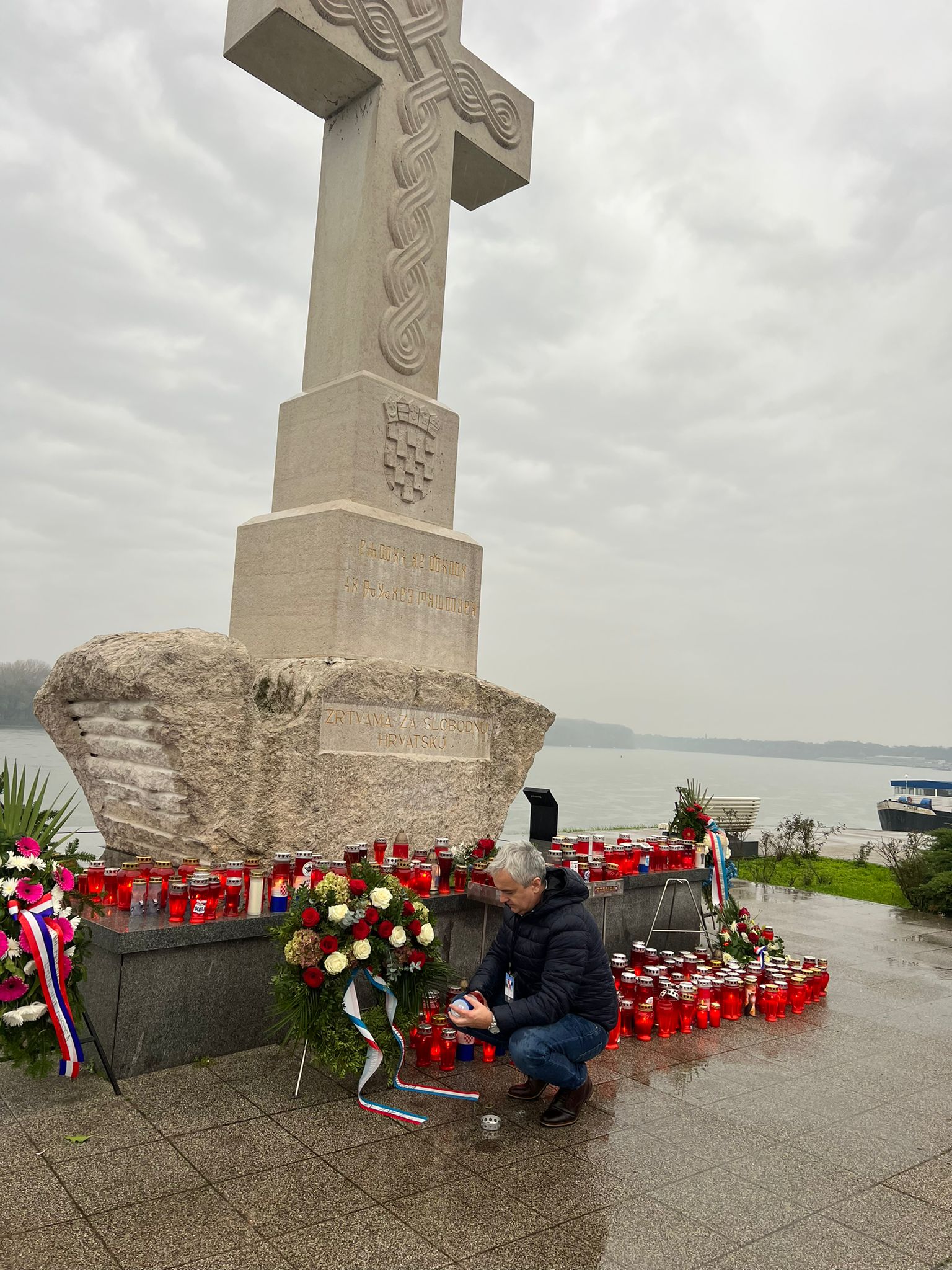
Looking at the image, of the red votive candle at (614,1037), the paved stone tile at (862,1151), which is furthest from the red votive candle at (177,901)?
the paved stone tile at (862,1151)

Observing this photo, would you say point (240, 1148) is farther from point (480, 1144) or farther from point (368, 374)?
point (368, 374)

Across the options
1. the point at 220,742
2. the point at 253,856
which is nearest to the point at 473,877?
the point at 253,856

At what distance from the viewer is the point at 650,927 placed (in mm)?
6859

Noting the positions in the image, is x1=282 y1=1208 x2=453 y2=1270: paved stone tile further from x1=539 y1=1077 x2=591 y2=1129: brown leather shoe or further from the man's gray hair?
the man's gray hair

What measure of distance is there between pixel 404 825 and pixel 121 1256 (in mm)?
3559

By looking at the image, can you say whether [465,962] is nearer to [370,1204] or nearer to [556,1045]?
[556,1045]

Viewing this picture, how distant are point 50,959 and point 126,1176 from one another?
0.90 metres

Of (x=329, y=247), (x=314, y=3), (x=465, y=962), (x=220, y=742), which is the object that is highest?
(x=314, y=3)

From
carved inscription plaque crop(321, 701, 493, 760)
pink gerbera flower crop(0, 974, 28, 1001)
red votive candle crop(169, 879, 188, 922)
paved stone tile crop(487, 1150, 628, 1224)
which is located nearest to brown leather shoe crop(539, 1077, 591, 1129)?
paved stone tile crop(487, 1150, 628, 1224)

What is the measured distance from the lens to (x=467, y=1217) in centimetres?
295

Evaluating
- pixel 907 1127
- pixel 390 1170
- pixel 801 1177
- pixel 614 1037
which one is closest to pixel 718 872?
pixel 614 1037

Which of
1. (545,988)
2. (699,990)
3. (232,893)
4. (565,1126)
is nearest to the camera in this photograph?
(565,1126)

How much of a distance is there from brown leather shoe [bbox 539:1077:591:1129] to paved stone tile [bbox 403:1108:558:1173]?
3.8 inches

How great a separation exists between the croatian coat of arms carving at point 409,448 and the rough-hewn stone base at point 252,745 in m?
1.45
